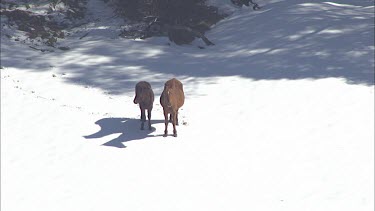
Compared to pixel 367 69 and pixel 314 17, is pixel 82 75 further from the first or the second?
pixel 314 17

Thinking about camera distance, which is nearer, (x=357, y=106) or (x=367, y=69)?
(x=357, y=106)

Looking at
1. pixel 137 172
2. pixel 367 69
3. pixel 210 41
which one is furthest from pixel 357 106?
pixel 210 41

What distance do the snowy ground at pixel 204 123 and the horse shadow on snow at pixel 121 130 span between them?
2.4 inches

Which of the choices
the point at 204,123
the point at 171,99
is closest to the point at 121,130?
the point at 171,99

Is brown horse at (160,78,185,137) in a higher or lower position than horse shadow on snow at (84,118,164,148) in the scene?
higher

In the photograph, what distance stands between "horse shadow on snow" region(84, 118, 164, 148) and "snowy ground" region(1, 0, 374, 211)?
6 cm

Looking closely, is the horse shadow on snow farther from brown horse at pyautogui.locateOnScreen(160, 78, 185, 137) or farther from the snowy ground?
brown horse at pyautogui.locateOnScreen(160, 78, 185, 137)

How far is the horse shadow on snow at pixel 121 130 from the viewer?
12961mm

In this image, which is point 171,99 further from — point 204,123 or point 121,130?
point 121,130

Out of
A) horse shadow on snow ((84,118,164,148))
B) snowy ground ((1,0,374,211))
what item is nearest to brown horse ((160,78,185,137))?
snowy ground ((1,0,374,211))

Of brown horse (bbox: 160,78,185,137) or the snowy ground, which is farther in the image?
brown horse (bbox: 160,78,185,137)

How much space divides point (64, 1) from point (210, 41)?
9.45 meters

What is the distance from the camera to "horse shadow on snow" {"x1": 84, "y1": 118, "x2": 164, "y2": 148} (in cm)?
1296

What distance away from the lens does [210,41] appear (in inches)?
920
